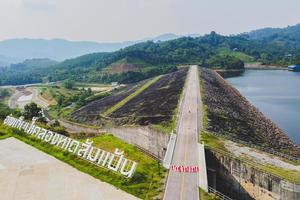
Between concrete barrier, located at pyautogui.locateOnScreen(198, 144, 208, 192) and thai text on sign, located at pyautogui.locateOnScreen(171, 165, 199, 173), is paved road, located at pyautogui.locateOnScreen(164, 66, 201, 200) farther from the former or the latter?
thai text on sign, located at pyautogui.locateOnScreen(171, 165, 199, 173)

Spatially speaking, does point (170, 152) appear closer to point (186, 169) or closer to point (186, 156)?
point (186, 156)

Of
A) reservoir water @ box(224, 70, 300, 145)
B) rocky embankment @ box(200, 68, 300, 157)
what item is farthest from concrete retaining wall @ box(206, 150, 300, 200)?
reservoir water @ box(224, 70, 300, 145)

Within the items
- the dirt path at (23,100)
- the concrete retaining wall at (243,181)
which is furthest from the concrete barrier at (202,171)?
the dirt path at (23,100)

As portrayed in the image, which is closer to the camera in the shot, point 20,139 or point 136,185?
point 136,185

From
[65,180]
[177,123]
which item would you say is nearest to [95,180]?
[65,180]

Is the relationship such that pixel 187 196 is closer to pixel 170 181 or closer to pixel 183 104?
pixel 170 181

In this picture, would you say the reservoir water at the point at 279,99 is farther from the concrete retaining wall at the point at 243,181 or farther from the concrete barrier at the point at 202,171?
the concrete barrier at the point at 202,171
